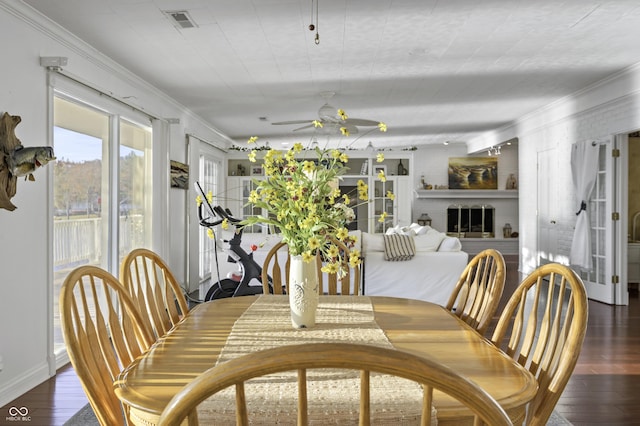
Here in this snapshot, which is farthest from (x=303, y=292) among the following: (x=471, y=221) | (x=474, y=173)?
(x=474, y=173)

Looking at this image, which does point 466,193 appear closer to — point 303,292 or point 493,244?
point 493,244

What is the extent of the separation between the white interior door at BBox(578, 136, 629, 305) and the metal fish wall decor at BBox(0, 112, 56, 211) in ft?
19.4

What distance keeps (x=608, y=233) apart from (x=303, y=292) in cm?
571

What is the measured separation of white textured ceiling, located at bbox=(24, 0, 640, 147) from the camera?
3691 mm

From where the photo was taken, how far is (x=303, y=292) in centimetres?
193

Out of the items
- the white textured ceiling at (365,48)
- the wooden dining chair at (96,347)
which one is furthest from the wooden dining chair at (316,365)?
the white textured ceiling at (365,48)

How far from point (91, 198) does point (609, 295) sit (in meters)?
5.75

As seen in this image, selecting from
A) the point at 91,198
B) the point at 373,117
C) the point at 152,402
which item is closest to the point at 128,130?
the point at 91,198

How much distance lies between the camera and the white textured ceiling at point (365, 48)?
12.1 feet

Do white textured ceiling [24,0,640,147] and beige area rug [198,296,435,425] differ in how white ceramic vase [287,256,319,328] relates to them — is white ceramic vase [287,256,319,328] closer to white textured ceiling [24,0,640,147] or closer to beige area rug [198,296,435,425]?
beige area rug [198,296,435,425]

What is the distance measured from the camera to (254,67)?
525 centimetres

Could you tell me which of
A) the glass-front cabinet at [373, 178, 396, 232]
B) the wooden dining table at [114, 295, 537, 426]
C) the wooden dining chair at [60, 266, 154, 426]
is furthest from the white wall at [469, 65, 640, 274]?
the wooden dining chair at [60, 266, 154, 426]

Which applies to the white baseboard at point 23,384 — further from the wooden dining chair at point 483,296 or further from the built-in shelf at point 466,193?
the built-in shelf at point 466,193

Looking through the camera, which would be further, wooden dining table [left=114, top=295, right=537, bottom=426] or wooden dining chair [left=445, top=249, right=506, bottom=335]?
wooden dining chair [left=445, top=249, right=506, bottom=335]
